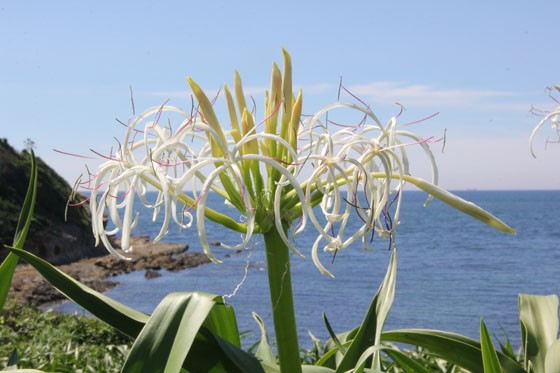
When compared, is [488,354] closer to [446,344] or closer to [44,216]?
[446,344]

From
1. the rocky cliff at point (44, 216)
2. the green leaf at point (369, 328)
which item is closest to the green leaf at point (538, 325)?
the green leaf at point (369, 328)

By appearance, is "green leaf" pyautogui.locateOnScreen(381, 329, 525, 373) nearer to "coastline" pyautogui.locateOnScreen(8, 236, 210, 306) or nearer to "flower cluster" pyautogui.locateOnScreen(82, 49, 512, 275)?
"flower cluster" pyautogui.locateOnScreen(82, 49, 512, 275)

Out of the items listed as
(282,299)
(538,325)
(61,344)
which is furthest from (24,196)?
(282,299)

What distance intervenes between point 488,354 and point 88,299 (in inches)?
33.3

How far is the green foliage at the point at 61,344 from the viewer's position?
3.13 meters

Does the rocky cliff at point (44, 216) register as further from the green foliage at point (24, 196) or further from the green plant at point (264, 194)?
the green plant at point (264, 194)

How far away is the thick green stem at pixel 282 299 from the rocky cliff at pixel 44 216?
31.9m

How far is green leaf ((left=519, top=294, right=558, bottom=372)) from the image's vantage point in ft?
6.38

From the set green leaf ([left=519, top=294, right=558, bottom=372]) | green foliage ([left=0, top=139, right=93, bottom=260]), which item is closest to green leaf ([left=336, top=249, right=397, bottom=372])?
green leaf ([left=519, top=294, right=558, bottom=372])

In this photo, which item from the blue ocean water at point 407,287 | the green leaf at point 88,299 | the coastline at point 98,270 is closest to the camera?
the green leaf at point 88,299

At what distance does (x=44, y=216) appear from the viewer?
118 ft

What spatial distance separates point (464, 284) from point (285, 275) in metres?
34.3

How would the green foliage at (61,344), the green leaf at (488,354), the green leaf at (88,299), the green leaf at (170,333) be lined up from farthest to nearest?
the green foliage at (61,344)
the green leaf at (488,354)
the green leaf at (88,299)
the green leaf at (170,333)

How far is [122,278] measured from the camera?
33062mm
